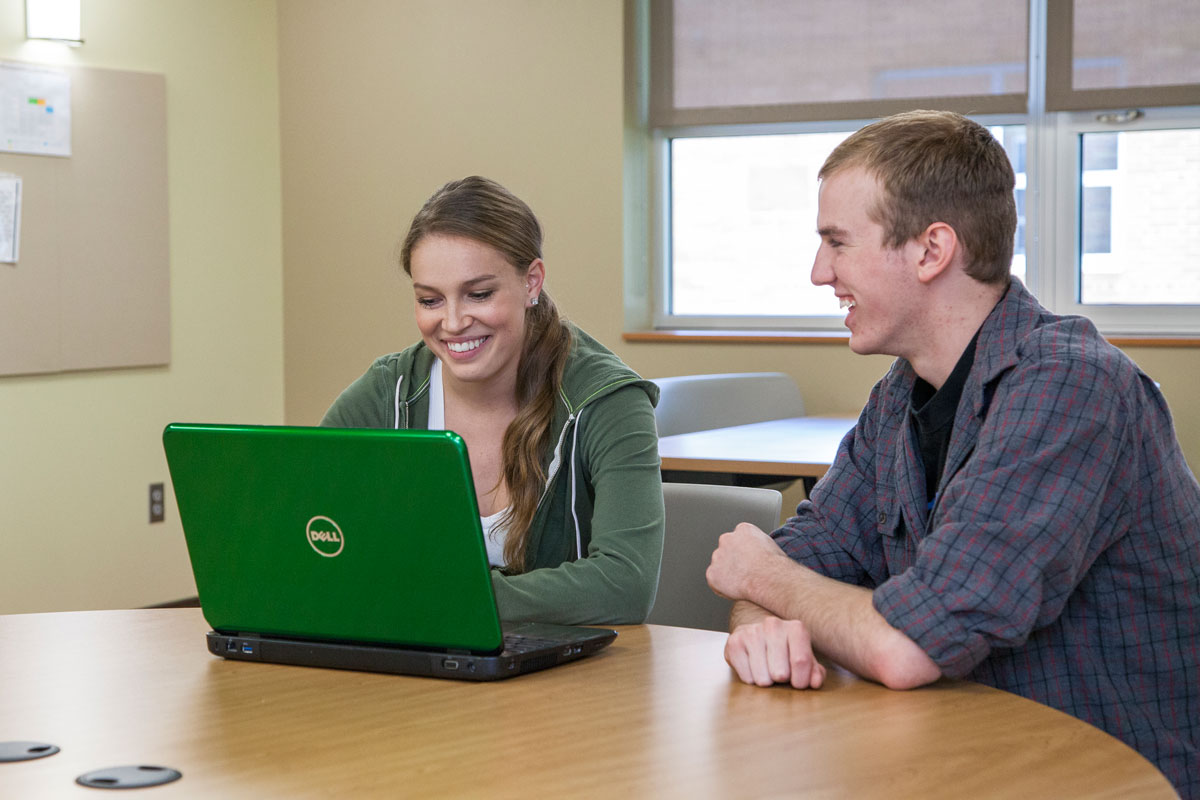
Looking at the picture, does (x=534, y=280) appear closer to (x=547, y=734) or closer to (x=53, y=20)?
(x=547, y=734)

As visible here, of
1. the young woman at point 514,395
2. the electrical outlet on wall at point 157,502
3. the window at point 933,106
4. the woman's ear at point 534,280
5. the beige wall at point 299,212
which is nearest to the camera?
the young woman at point 514,395

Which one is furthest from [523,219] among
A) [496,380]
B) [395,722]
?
[395,722]

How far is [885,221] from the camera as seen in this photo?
1530mm

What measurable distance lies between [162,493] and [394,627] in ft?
A: 13.2

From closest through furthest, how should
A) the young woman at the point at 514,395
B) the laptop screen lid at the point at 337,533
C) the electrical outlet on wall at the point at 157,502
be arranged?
the laptop screen lid at the point at 337,533 < the young woman at the point at 514,395 < the electrical outlet on wall at the point at 157,502

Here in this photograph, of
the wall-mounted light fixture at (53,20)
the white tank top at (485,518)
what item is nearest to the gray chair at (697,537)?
the white tank top at (485,518)

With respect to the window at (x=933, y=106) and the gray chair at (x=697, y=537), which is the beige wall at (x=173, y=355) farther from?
the gray chair at (x=697, y=537)

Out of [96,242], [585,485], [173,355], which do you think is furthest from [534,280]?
[173,355]

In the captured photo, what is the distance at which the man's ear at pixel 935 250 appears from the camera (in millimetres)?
1516

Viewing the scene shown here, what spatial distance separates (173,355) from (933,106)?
2873 mm

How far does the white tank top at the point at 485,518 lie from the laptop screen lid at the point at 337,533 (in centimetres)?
55

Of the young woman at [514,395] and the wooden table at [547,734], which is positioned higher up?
the young woman at [514,395]

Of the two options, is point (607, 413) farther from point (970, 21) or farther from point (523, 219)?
point (970, 21)

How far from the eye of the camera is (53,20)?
14.9ft
